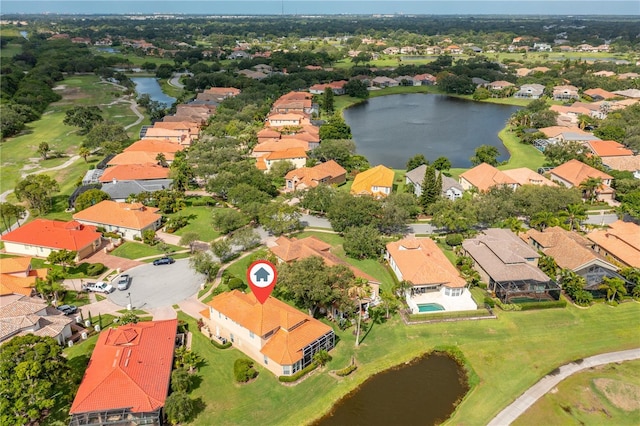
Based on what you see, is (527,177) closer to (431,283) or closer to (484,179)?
(484,179)

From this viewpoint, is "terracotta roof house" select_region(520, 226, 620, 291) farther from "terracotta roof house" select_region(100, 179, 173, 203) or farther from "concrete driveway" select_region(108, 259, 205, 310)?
"terracotta roof house" select_region(100, 179, 173, 203)

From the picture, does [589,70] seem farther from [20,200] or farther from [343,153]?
[20,200]

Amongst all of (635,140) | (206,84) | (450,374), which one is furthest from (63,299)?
(206,84)

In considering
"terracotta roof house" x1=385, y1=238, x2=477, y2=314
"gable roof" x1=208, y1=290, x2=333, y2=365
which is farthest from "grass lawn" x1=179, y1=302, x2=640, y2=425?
"terracotta roof house" x1=385, y1=238, x2=477, y2=314

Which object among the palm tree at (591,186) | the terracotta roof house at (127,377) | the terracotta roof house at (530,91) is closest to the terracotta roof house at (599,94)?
the terracotta roof house at (530,91)

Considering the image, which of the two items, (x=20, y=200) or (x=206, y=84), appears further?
(x=206, y=84)
